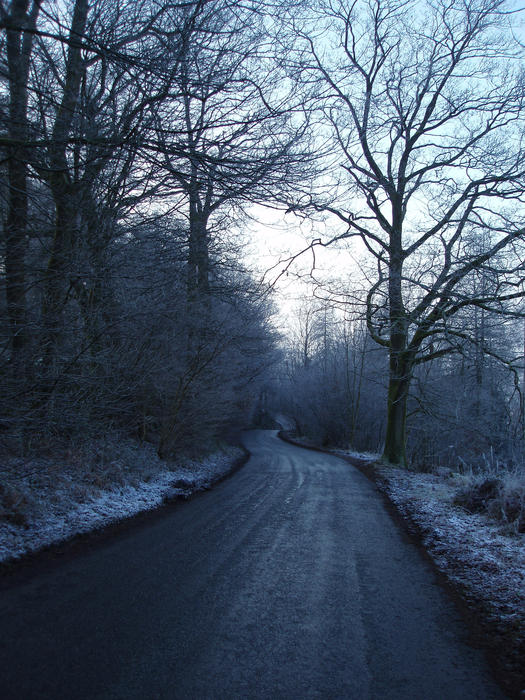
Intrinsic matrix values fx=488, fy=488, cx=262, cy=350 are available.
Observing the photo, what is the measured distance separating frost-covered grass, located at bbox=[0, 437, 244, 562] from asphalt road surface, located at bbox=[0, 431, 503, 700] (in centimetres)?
72

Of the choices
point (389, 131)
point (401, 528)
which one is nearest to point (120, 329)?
point (401, 528)

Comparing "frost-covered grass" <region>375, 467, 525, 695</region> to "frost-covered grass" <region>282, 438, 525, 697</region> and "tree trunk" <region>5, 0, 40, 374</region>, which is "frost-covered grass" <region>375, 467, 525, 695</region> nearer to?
"frost-covered grass" <region>282, 438, 525, 697</region>

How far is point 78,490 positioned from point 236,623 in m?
4.38

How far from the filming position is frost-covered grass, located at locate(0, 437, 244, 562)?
19.5ft

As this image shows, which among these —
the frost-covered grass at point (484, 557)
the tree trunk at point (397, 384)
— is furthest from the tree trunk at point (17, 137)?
the tree trunk at point (397, 384)

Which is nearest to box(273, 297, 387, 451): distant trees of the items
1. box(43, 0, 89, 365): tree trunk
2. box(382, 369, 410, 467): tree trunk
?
box(382, 369, 410, 467): tree trunk

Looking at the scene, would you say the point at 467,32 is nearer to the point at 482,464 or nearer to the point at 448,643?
the point at 482,464

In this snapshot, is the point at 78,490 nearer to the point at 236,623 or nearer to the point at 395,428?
the point at 236,623

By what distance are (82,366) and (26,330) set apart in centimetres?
152

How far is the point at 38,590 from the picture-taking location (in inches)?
176

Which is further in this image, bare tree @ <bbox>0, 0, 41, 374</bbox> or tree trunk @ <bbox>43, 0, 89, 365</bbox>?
tree trunk @ <bbox>43, 0, 89, 365</bbox>

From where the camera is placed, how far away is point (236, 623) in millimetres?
3949

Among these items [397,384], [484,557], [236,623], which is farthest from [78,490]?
[397,384]

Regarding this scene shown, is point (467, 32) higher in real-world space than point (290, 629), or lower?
higher
